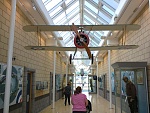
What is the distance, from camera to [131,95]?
6.71 meters

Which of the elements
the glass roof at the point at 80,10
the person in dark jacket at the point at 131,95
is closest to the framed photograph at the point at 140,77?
the person in dark jacket at the point at 131,95

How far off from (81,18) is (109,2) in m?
4.09

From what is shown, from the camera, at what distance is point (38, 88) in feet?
30.0

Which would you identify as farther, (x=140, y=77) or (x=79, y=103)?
(x=140, y=77)

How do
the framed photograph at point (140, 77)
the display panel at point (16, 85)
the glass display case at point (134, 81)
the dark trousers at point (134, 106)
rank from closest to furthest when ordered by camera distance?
the display panel at point (16, 85)
the glass display case at point (134, 81)
the framed photograph at point (140, 77)
the dark trousers at point (134, 106)

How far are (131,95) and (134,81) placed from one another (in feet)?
2.35

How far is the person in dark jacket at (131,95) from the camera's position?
6.59 metres

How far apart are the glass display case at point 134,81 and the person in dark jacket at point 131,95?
165 mm

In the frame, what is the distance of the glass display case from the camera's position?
6.18 m

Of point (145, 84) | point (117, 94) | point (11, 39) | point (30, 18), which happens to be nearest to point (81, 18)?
point (30, 18)

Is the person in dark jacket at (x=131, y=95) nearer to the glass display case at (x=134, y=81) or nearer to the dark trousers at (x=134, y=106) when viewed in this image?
the dark trousers at (x=134, y=106)

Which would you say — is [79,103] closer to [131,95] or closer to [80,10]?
[131,95]

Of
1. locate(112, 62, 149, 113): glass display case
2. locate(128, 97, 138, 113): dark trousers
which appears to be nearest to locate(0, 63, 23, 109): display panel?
locate(112, 62, 149, 113): glass display case

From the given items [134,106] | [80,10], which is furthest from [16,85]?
[80,10]
